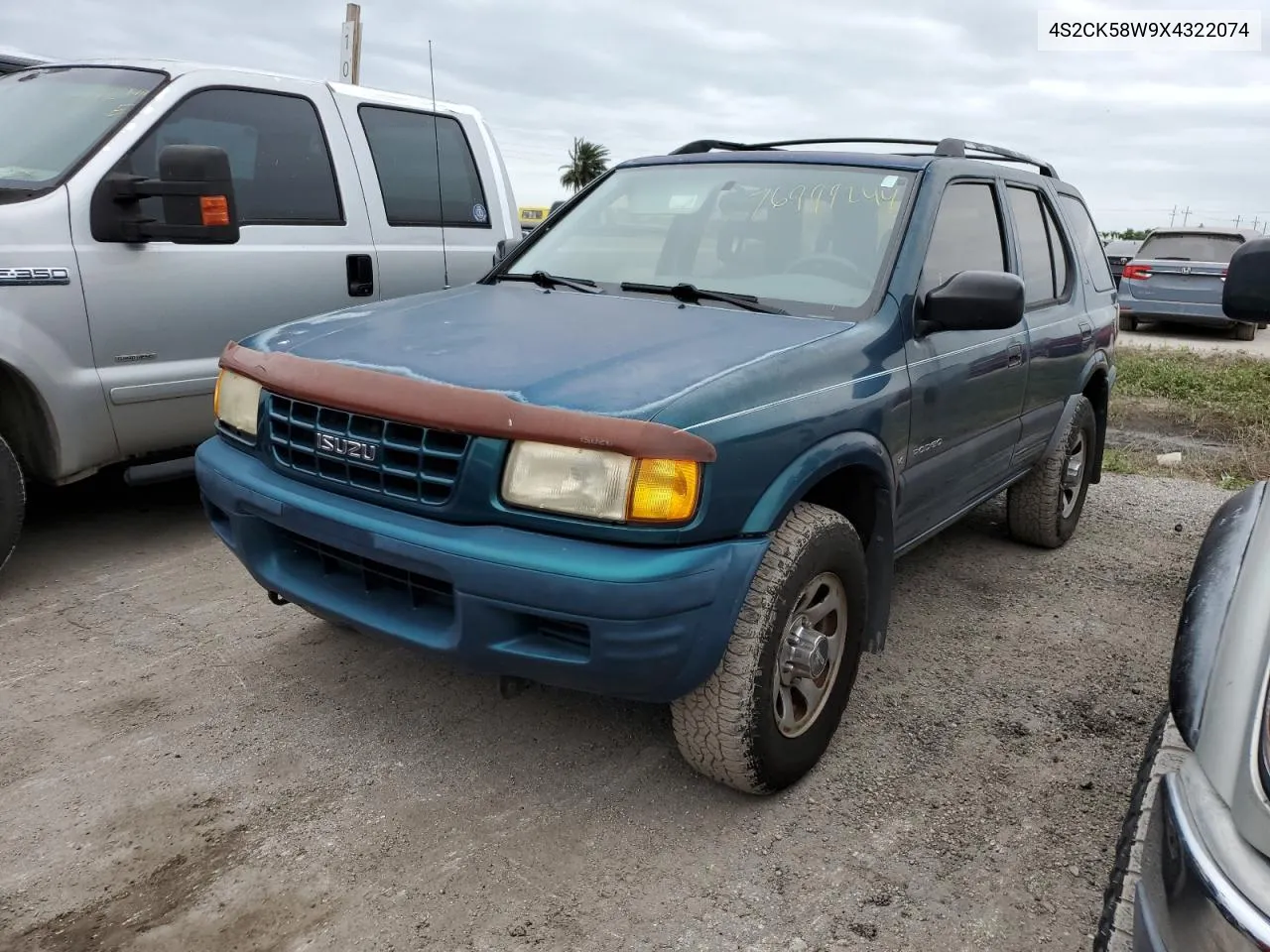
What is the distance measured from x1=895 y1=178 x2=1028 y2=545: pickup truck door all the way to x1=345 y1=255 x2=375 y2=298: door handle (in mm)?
2725

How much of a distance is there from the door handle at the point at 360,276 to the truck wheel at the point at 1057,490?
3.17 metres

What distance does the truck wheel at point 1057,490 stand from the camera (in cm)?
463

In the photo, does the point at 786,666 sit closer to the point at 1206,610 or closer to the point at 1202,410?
the point at 1206,610

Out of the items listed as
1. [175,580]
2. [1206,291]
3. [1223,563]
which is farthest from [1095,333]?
[1206,291]

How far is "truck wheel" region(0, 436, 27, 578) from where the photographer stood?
146 inches

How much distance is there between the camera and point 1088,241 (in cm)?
499

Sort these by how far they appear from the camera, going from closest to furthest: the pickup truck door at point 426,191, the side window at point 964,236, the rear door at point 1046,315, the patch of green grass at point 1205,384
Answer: the side window at point 964,236 → the rear door at point 1046,315 → the pickup truck door at point 426,191 → the patch of green grass at point 1205,384

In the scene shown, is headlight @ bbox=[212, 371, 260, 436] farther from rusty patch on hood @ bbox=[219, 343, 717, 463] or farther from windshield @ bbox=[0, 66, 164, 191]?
windshield @ bbox=[0, 66, 164, 191]

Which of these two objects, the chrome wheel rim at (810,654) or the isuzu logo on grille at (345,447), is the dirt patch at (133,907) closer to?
the isuzu logo on grille at (345,447)

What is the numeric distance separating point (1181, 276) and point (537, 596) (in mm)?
14382

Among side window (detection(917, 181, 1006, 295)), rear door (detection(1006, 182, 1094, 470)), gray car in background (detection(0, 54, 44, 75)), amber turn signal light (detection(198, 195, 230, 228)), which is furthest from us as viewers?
gray car in background (detection(0, 54, 44, 75))

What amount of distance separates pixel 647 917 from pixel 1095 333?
11.9ft

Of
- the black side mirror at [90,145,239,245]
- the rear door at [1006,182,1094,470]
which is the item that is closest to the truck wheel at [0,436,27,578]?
the black side mirror at [90,145,239,245]

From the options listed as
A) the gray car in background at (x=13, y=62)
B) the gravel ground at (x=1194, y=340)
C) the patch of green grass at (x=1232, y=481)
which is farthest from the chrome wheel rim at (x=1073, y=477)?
the gravel ground at (x=1194, y=340)
